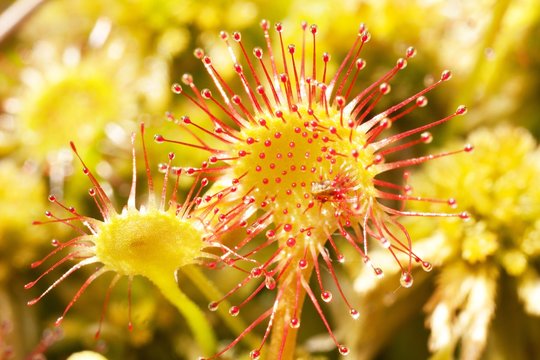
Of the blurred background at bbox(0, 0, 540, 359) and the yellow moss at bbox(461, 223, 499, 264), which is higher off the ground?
the blurred background at bbox(0, 0, 540, 359)

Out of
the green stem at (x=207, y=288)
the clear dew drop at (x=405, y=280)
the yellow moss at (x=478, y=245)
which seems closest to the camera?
the clear dew drop at (x=405, y=280)

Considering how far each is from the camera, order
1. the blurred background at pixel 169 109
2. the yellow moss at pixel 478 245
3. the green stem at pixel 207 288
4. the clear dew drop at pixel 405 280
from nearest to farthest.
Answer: the clear dew drop at pixel 405 280, the green stem at pixel 207 288, the yellow moss at pixel 478 245, the blurred background at pixel 169 109

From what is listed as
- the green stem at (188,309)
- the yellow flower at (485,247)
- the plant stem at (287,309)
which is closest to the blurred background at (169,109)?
the yellow flower at (485,247)

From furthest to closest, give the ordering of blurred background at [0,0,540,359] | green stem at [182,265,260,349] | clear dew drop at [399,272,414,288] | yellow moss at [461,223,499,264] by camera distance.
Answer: blurred background at [0,0,540,359] < yellow moss at [461,223,499,264] < green stem at [182,265,260,349] < clear dew drop at [399,272,414,288]

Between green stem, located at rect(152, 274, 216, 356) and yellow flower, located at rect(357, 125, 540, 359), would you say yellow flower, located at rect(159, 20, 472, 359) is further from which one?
yellow flower, located at rect(357, 125, 540, 359)

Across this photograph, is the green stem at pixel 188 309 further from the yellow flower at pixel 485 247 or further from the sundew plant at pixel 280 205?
the yellow flower at pixel 485 247

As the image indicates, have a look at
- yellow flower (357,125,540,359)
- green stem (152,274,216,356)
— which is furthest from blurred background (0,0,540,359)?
green stem (152,274,216,356)

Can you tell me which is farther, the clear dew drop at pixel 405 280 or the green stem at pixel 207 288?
the green stem at pixel 207 288
